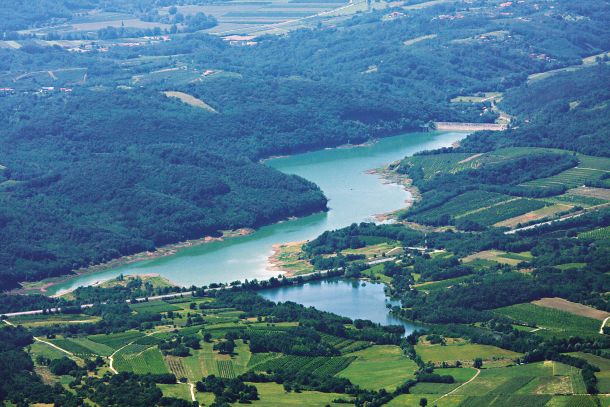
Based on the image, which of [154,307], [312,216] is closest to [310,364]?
[154,307]

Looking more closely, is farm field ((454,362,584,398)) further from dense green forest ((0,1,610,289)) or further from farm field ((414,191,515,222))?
dense green forest ((0,1,610,289))

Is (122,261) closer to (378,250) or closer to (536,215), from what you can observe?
(378,250)

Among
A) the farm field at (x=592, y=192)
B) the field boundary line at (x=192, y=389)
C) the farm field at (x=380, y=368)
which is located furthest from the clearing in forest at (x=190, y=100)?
the field boundary line at (x=192, y=389)

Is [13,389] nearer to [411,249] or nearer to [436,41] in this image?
[411,249]

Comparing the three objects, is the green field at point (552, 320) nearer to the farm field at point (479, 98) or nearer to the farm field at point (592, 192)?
the farm field at point (592, 192)

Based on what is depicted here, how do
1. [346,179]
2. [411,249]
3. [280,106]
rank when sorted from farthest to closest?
[280,106], [346,179], [411,249]

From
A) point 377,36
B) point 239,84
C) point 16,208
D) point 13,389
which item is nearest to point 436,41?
point 377,36
